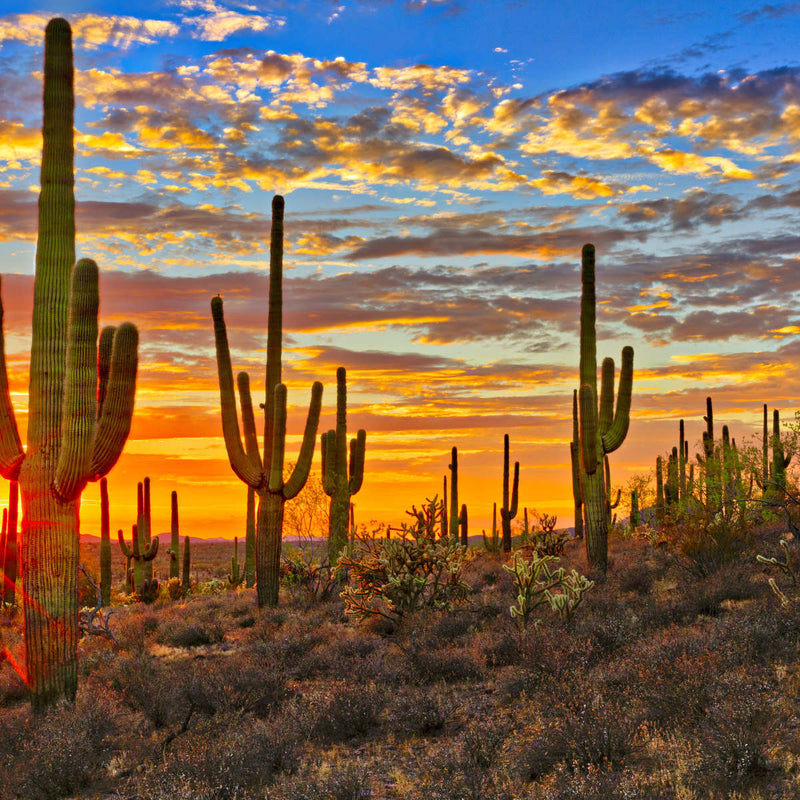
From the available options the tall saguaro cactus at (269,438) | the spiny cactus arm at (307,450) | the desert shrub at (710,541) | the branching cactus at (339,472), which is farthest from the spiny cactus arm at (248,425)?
the desert shrub at (710,541)

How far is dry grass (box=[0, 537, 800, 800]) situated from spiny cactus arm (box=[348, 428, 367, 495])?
11589 millimetres

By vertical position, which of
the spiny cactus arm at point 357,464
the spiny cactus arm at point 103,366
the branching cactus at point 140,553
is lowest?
the branching cactus at point 140,553

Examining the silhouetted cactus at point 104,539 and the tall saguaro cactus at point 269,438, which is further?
the silhouetted cactus at point 104,539

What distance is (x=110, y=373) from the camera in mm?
12352

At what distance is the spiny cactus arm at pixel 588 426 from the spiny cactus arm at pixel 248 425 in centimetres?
Answer: 837

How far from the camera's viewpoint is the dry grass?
26.0ft

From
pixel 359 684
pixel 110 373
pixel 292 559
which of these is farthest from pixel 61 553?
pixel 292 559

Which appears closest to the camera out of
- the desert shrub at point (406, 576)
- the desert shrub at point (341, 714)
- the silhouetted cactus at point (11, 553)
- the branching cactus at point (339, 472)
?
the desert shrub at point (341, 714)

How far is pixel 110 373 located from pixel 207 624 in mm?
9117

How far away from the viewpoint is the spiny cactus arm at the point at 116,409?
1203 cm

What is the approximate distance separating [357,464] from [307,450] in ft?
24.9

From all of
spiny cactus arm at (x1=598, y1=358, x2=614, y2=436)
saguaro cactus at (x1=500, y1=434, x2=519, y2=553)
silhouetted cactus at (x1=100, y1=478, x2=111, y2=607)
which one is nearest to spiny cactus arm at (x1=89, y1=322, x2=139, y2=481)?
spiny cactus arm at (x1=598, y1=358, x2=614, y2=436)

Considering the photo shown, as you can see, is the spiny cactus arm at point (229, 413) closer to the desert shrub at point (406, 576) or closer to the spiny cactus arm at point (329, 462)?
the desert shrub at point (406, 576)

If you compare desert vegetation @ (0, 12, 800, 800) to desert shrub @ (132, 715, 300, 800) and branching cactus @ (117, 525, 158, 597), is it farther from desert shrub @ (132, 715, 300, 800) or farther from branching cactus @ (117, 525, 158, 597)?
branching cactus @ (117, 525, 158, 597)
